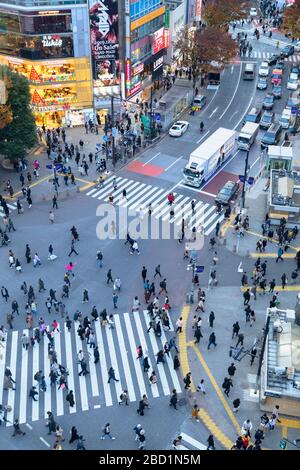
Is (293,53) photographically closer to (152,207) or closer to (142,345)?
(152,207)

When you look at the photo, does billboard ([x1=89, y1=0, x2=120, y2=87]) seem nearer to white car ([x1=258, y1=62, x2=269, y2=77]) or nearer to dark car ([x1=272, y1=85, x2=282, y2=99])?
dark car ([x1=272, y1=85, x2=282, y2=99])

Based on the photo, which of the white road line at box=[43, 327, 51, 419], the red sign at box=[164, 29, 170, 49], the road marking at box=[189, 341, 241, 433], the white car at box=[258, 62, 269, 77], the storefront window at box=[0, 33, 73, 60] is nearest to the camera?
the road marking at box=[189, 341, 241, 433]

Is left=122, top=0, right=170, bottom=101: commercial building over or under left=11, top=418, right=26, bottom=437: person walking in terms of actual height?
over

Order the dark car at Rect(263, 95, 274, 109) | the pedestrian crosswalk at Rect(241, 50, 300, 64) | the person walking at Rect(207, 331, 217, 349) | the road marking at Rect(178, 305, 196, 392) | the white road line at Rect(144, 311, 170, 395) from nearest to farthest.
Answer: the white road line at Rect(144, 311, 170, 395)
the road marking at Rect(178, 305, 196, 392)
the person walking at Rect(207, 331, 217, 349)
the dark car at Rect(263, 95, 274, 109)
the pedestrian crosswalk at Rect(241, 50, 300, 64)

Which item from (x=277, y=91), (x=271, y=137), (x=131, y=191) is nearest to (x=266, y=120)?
(x=271, y=137)

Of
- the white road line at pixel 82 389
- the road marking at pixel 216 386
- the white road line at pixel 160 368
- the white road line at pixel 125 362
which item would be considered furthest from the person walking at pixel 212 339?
the white road line at pixel 82 389

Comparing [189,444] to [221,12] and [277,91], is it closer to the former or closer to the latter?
[277,91]

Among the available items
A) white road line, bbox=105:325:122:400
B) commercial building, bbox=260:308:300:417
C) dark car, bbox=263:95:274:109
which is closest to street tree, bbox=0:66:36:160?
white road line, bbox=105:325:122:400
